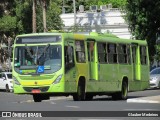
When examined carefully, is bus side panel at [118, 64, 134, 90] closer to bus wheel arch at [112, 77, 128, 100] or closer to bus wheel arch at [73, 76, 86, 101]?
bus wheel arch at [112, 77, 128, 100]

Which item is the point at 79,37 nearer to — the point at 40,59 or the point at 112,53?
the point at 40,59

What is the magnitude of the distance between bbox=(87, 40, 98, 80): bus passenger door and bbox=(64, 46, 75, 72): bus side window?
1603 mm

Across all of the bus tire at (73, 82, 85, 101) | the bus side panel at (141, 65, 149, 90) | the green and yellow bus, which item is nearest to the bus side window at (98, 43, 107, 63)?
the green and yellow bus

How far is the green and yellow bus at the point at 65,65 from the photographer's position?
27.0 metres

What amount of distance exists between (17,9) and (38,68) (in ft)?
116

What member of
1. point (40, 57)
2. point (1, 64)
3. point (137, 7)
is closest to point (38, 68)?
point (40, 57)

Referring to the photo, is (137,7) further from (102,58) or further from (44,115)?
Result: (44,115)

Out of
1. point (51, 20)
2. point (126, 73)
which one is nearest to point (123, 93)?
point (126, 73)

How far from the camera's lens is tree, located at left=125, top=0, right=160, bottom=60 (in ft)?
157

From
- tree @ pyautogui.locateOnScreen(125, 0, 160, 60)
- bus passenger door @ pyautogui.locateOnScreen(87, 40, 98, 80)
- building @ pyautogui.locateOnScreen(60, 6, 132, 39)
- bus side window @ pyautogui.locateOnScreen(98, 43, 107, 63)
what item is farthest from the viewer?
building @ pyautogui.locateOnScreen(60, 6, 132, 39)

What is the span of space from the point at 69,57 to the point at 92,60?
6.99ft

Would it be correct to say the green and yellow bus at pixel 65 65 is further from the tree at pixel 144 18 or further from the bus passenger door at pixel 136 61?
the tree at pixel 144 18

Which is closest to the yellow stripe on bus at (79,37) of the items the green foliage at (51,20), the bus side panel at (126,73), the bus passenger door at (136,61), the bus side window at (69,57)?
the bus side window at (69,57)

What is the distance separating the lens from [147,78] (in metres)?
35.0
